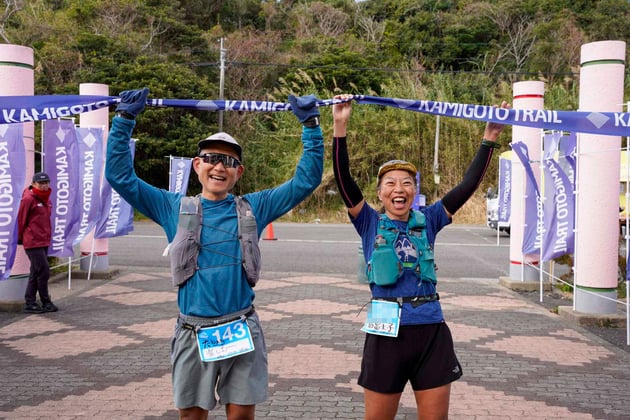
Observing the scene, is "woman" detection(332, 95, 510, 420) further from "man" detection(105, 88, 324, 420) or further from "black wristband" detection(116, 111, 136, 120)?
"black wristband" detection(116, 111, 136, 120)

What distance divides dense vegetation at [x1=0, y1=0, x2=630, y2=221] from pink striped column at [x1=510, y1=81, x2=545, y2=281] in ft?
57.2

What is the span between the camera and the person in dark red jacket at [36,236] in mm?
8047

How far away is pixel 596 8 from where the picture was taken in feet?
121

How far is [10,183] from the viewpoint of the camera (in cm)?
748

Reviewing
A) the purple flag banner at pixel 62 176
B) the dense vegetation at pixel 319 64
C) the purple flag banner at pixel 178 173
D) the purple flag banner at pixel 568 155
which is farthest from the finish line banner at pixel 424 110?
the dense vegetation at pixel 319 64

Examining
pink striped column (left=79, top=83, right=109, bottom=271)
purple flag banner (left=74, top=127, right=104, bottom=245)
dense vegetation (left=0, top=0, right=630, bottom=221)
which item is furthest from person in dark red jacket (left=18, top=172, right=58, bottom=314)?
dense vegetation (left=0, top=0, right=630, bottom=221)

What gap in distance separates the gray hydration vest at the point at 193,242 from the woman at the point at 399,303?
594 mm

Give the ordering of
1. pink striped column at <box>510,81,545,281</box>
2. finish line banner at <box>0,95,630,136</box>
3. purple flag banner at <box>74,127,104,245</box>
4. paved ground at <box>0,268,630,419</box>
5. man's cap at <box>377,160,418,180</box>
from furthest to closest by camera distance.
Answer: pink striped column at <box>510,81,545,281</box> → purple flag banner at <box>74,127,104,245</box> → paved ground at <box>0,268,630,419</box> → finish line banner at <box>0,95,630,136</box> → man's cap at <box>377,160,418,180</box>

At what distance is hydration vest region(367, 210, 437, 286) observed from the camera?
129 inches

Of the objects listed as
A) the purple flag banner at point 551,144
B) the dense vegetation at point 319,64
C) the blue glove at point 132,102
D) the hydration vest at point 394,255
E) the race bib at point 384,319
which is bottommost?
the race bib at point 384,319

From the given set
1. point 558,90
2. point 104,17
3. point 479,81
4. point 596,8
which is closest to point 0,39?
point 104,17

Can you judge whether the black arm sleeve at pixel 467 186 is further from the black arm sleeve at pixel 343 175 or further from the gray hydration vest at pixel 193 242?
the gray hydration vest at pixel 193 242

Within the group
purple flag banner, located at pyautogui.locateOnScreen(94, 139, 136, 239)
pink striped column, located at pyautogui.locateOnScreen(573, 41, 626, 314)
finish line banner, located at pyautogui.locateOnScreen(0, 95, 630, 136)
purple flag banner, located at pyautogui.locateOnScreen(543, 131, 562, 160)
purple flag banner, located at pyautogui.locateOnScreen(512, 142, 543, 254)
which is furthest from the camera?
purple flag banner, located at pyautogui.locateOnScreen(94, 139, 136, 239)

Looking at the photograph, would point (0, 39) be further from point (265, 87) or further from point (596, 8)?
point (596, 8)
